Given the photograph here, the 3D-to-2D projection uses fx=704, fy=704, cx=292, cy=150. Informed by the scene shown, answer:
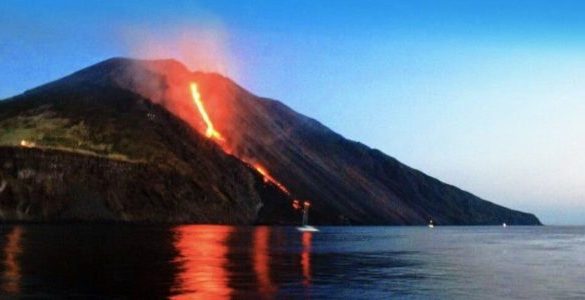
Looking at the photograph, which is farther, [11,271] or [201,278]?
[11,271]

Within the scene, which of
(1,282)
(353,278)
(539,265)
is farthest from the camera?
(539,265)

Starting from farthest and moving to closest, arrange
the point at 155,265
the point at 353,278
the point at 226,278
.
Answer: the point at 155,265 → the point at 353,278 → the point at 226,278

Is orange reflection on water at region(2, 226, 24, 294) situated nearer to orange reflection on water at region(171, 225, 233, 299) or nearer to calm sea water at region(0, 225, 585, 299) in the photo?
calm sea water at region(0, 225, 585, 299)

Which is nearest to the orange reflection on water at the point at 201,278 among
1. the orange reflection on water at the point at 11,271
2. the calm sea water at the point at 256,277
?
the calm sea water at the point at 256,277

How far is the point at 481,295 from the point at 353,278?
42.8 feet

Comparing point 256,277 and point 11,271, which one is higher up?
point 11,271

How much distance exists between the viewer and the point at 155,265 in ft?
227

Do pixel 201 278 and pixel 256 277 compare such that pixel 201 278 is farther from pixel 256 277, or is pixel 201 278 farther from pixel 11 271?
pixel 11 271

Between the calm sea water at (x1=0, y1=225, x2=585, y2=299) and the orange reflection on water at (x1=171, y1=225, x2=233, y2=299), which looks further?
the calm sea water at (x1=0, y1=225, x2=585, y2=299)

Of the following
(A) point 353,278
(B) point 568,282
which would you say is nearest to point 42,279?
(A) point 353,278

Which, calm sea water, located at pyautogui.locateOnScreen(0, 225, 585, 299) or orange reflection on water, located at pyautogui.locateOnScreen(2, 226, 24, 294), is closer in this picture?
orange reflection on water, located at pyautogui.locateOnScreen(2, 226, 24, 294)

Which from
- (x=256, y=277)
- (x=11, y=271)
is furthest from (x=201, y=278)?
(x=11, y=271)

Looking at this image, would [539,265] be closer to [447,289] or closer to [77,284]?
[447,289]

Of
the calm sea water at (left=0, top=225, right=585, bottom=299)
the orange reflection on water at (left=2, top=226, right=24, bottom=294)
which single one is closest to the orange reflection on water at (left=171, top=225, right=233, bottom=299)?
the calm sea water at (left=0, top=225, right=585, bottom=299)
